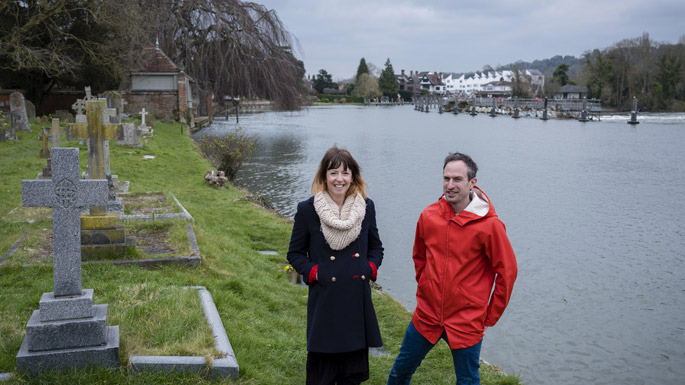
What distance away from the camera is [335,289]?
373 cm

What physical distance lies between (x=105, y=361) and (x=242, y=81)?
33729 mm

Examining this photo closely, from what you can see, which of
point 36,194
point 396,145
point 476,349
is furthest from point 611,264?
point 396,145

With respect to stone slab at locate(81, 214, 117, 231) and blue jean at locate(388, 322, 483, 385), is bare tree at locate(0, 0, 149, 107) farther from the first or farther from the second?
blue jean at locate(388, 322, 483, 385)

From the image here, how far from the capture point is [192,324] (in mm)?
4902

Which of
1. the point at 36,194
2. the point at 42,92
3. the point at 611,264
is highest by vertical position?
the point at 42,92

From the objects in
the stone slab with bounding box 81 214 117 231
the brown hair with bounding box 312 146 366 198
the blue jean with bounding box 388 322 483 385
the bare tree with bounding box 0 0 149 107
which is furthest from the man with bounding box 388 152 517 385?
the bare tree with bounding box 0 0 149 107

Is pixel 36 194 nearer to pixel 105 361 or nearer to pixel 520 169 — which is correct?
pixel 105 361

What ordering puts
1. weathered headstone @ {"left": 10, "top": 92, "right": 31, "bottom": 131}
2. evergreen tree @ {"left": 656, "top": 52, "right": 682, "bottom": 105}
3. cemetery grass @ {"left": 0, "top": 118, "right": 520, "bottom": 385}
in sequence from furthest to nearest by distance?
evergreen tree @ {"left": 656, "top": 52, "right": 682, "bottom": 105} → weathered headstone @ {"left": 10, "top": 92, "right": 31, "bottom": 131} → cemetery grass @ {"left": 0, "top": 118, "right": 520, "bottom": 385}

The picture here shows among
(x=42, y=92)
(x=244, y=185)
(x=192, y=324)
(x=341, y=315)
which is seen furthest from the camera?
(x=42, y=92)

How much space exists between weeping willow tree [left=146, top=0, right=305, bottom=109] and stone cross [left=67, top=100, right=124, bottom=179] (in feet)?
94.7

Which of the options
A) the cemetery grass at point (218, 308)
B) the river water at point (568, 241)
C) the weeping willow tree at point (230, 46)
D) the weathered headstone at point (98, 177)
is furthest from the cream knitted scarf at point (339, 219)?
the weeping willow tree at point (230, 46)

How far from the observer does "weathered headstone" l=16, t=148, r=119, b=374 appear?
400 cm

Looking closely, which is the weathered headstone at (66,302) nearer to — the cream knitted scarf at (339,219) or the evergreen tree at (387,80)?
the cream knitted scarf at (339,219)

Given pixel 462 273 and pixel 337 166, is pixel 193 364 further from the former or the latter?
pixel 462 273
